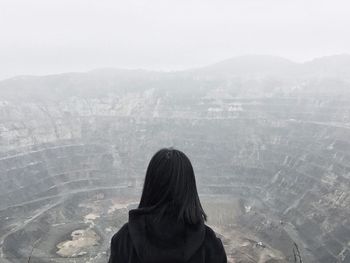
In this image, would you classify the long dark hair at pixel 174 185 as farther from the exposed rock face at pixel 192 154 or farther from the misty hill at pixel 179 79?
the misty hill at pixel 179 79

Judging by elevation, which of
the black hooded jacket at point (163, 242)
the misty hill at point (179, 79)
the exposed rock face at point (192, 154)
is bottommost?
the exposed rock face at point (192, 154)

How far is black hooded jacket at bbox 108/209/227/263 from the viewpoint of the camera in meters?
3.98

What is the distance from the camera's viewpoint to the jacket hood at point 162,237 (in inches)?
156

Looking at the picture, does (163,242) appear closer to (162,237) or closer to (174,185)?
(162,237)

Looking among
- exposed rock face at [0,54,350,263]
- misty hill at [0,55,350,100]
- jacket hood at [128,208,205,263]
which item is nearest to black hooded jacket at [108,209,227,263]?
jacket hood at [128,208,205,263]

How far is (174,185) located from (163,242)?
0.58 meters

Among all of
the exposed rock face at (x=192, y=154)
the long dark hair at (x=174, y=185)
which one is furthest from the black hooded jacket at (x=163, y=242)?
the exposed rock face at (x=192, y=154)

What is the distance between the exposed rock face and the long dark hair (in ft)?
134

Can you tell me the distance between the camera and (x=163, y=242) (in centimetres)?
400

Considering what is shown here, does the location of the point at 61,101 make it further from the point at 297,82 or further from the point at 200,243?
the point at 200,243

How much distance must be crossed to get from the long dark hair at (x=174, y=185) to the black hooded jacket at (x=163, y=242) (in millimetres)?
118

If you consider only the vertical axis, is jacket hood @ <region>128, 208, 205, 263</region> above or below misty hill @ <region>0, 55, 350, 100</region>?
above

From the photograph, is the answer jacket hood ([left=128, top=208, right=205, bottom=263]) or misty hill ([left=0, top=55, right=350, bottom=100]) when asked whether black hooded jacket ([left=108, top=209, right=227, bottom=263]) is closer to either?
jacket hood ([left=128, top=208, right=205, bottom=263])

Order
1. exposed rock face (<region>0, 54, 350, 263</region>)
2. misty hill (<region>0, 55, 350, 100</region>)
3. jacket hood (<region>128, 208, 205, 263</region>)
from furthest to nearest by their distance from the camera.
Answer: misty hill (<region>0, 55, 350, 100</region>), exposed rock face (<region>0, 54, 350, 263</region>), jacket hood (<region>128, 208, 205, 263</region>)
